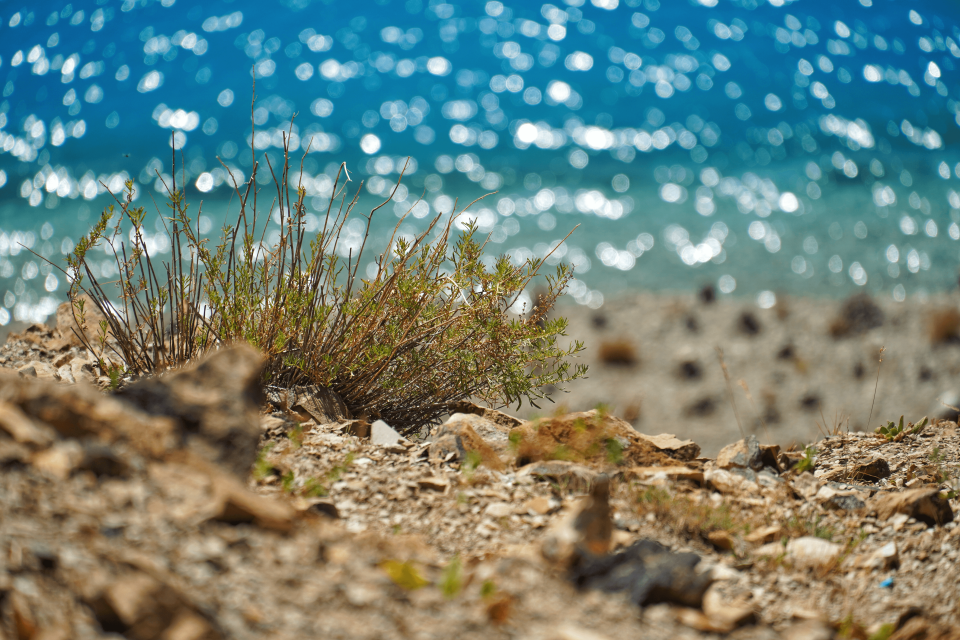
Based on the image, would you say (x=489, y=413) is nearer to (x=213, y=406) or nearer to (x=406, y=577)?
(x=213, y=406)

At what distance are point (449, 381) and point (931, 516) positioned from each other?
5.97 ft

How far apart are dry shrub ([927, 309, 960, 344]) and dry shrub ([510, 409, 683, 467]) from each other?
6.71 metres

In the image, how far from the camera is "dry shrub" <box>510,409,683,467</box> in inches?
90.3

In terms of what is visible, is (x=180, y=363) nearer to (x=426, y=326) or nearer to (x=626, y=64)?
(x=426, y=326)

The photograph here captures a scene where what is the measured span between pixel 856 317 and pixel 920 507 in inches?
258

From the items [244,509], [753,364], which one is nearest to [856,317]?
[753,364]

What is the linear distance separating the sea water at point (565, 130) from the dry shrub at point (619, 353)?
103 cm

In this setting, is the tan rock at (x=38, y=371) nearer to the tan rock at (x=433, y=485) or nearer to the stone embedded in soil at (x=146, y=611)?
the tan rock at (x=433, y=485)

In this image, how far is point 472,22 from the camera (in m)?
11.2

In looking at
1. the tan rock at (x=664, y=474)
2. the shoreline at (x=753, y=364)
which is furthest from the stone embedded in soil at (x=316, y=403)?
the shoreline at (x=753, y=364)

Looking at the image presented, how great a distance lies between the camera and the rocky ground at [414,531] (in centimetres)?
115

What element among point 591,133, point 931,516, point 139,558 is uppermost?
point 591,133

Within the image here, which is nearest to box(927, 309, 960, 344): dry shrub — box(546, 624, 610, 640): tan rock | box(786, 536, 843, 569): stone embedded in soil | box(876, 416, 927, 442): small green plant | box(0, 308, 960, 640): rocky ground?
box(876, 416, 927, 442): small green plant

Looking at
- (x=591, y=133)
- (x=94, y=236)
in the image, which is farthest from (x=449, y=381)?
(x=591, y=133)
